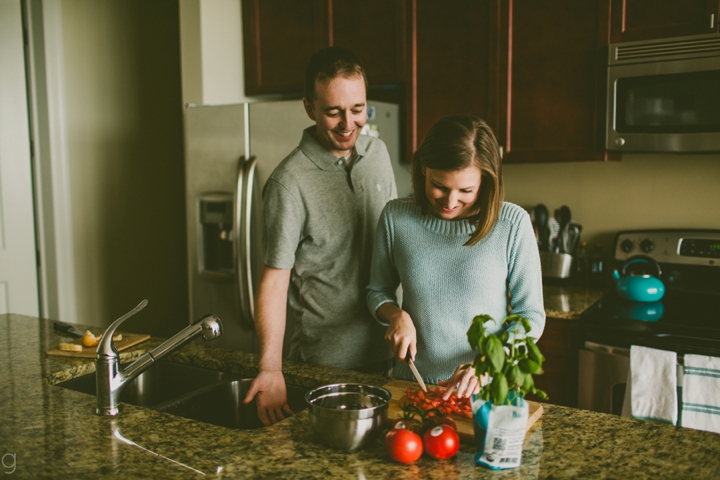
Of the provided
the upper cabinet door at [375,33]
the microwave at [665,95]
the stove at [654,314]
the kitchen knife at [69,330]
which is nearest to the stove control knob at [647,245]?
the stove at [654,314]

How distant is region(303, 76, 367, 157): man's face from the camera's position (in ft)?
5.18

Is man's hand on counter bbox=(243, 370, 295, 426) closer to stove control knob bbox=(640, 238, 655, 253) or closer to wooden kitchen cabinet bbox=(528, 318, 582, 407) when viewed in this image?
wooden kitchen cabinet bbox=(528, 318, 582, 407)

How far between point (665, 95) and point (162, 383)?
2.07 meters

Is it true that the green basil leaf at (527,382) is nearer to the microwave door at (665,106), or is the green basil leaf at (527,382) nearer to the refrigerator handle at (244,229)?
the microwave door at (665,106)

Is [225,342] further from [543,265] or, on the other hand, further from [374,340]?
[543,265]

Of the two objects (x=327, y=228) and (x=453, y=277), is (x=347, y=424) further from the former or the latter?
(x=327, y=228)

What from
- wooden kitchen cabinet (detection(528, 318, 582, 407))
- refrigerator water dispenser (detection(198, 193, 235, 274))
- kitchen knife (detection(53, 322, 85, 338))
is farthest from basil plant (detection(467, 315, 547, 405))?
refrigerator water dispenser (detection(198, 193, 235, 274))

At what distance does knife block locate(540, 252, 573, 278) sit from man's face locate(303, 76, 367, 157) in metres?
1.36

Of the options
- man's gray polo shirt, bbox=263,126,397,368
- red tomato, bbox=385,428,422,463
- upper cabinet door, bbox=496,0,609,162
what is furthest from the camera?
upper cabinet door, bbox=496,0,609,162

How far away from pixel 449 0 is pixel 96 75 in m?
2.02

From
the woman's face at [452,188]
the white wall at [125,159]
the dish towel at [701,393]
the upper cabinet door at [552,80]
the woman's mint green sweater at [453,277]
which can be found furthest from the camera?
the white wall at [125,159]

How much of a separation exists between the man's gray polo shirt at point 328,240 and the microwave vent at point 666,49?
115cm

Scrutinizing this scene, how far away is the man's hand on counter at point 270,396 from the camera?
148 cm

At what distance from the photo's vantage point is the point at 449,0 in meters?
2.67
